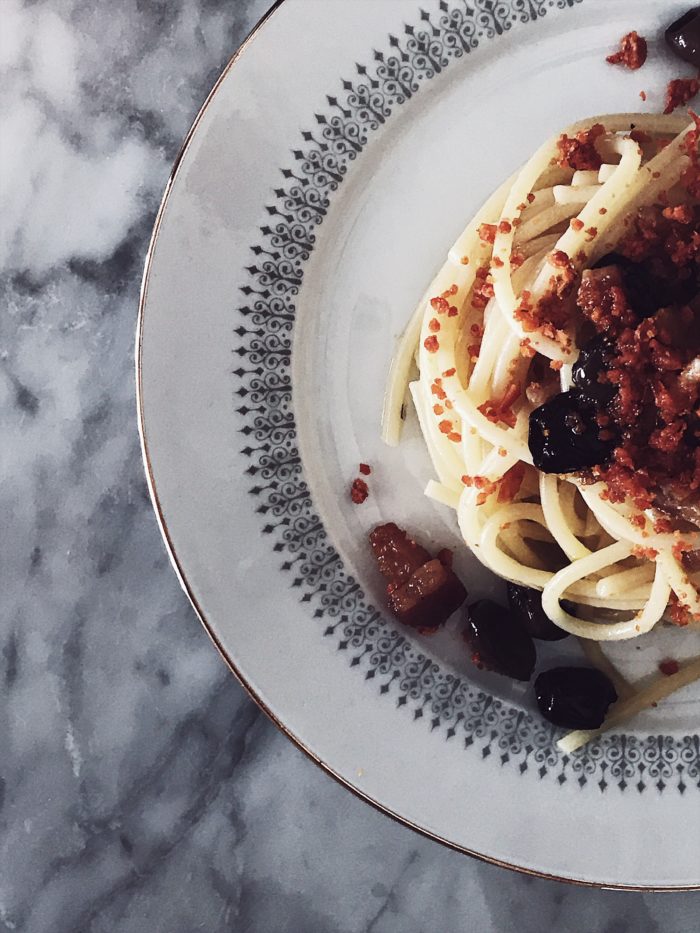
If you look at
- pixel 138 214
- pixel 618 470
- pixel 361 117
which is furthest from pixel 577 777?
pixel 138 214

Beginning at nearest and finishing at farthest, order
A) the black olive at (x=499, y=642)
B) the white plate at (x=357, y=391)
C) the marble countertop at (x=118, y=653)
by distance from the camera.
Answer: the white plate at (x=357, y=391) < the black olive at (x=499, y=642) < the marble countertop at (x=118, y=653)

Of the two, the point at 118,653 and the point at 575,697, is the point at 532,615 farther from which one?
the point at 118,653

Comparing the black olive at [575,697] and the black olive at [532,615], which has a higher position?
the black olive at [532,615]

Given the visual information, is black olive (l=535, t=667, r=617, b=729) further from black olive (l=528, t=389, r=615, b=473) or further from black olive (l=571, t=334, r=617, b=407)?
black olive (l=571, t=334, r=617, b=407)

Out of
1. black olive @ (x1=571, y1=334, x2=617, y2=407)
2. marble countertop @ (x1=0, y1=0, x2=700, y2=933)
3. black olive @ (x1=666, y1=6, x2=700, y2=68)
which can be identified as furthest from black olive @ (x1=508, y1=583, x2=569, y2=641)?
black olive @ (x1=666, y1=6, x2=700, y2=68)

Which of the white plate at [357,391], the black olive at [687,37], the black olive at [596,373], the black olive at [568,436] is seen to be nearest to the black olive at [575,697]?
the white plate at [357,391]

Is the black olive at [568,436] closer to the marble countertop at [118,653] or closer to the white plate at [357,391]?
the white plate at [357,391]
